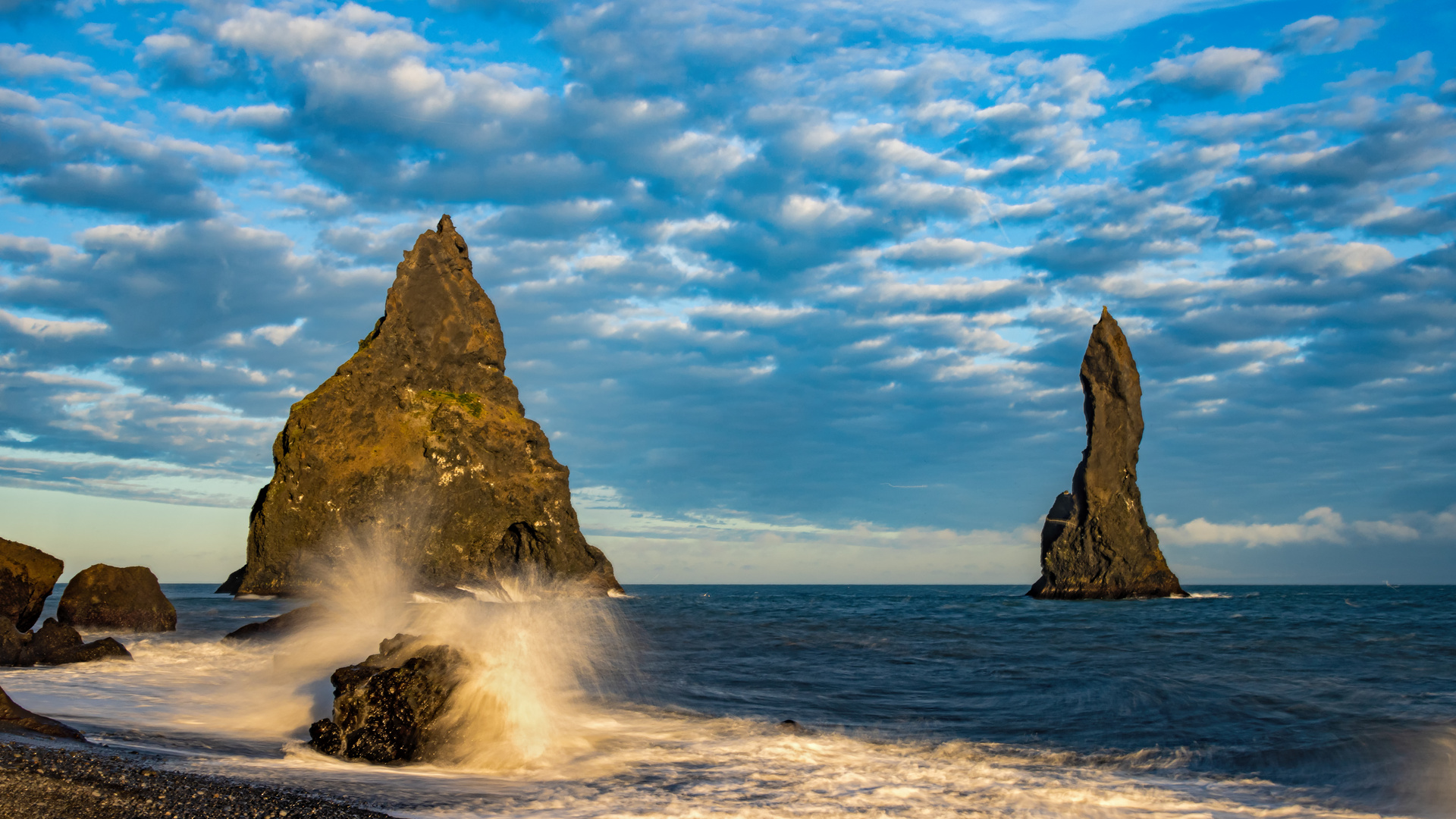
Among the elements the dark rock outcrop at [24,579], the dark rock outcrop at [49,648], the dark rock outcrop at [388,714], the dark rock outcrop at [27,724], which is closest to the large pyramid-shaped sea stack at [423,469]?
the dark rock outcrop at [24,579]

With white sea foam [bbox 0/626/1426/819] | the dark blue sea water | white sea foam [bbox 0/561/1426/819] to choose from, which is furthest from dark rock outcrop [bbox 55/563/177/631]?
the dark blue sea water

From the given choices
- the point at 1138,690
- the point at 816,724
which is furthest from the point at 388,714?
the point at 1138,690

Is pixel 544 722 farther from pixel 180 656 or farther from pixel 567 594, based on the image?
pixel 567 594

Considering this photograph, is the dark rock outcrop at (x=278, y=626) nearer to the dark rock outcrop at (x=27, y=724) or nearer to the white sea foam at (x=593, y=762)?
the white sea foam at (x=593, y=762)

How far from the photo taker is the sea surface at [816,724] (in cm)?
784

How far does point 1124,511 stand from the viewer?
6362 cm

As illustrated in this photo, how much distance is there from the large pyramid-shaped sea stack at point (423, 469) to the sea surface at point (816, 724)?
36968 millimetres

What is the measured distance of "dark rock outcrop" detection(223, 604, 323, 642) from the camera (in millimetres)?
18156

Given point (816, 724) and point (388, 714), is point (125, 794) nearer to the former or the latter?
point (388, 714)

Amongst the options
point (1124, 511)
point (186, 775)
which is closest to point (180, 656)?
point (186, 775)

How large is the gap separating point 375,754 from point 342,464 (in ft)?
180

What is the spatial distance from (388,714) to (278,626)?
11797 millimetres

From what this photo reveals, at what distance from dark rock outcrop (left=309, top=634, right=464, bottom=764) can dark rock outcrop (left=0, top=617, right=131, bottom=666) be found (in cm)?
890

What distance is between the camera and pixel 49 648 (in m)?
14.6
